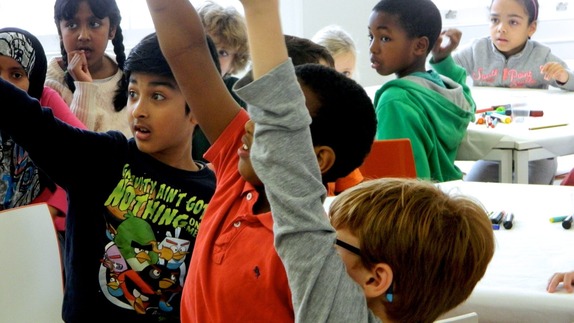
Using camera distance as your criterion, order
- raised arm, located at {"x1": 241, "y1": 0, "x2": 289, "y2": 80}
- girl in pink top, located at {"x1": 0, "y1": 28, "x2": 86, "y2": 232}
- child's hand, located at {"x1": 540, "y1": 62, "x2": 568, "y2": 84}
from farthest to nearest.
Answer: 1. child's hand, located at {"x1": 540, "y1": 62, "x2": 568, "y2": 84}
2. girl in pink top, located at {"x1": 0, "y1": 28, "x2": 86, "y2": 232}
3. raised arm, located at {"x1": 241, "y1": 0, "x2": 289, "y2": 80}

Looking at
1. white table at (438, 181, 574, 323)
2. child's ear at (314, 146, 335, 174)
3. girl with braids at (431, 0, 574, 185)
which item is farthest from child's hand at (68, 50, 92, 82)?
girl with braids at (431, 0, 574, 185)

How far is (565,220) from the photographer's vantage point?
192 centimetres

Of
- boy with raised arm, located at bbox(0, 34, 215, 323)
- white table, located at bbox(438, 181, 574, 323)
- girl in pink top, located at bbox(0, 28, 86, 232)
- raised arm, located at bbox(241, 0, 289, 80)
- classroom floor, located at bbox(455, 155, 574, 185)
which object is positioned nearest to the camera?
raised arm, located at bbox(241, 0, 289, 80)

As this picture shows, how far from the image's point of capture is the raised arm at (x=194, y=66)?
1.28m

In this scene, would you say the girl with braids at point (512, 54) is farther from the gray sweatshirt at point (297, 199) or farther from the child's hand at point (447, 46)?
the gray sweatshirt at point (297, 199)

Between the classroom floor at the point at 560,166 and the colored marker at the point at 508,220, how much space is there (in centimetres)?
201

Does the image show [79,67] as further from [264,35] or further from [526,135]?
[264,35]

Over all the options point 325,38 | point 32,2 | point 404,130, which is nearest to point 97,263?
point 404,130

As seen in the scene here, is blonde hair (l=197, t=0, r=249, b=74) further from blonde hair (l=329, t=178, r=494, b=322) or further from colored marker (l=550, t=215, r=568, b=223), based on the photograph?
blonde hair (l=329, t=178, r=494, b=322)

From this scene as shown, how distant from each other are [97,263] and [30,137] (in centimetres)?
30

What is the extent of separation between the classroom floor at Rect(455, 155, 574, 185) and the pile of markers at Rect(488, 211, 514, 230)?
6.56ft

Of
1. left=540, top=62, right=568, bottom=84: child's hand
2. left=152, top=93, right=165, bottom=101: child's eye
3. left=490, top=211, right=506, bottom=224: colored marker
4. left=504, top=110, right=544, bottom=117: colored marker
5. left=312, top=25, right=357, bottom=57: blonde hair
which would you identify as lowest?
left=540, top=62, right=568, bottom=84: child's hand

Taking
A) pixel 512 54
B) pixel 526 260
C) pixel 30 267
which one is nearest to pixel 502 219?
pixel 526 260

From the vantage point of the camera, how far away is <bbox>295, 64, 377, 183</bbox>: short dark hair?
1238mm
